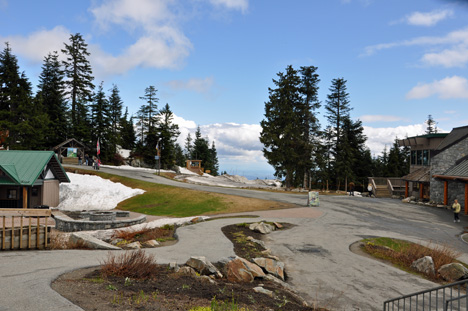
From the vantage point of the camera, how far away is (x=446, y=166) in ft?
100

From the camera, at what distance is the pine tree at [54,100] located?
59.0 m

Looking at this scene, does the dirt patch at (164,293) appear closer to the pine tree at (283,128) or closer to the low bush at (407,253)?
the low bush at (407,253)

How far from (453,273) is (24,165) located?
3414cm

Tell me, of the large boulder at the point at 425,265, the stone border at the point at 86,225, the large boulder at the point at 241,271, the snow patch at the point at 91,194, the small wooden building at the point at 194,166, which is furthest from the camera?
the small wooden building at the point at 194,166

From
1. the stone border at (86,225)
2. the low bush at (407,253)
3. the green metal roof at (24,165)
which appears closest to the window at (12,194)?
the green metal roof at (24,165)

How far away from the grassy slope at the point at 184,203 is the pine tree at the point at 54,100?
100ft

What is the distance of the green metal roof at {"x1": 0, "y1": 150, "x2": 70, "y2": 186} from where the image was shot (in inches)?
1074

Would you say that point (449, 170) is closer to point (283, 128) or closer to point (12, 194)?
point (283, 128)

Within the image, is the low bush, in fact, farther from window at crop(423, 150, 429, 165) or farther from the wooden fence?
window at crop(423, 150, 429, 165)

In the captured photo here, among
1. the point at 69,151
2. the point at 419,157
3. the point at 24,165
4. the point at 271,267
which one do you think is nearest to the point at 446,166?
the point at 419,157

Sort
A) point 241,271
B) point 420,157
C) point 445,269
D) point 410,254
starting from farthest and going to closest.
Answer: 1. point 420,157
2. point 410,254
3. point 445,269
4. point 241,271

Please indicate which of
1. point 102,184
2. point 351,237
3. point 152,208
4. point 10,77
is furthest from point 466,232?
point 10,77

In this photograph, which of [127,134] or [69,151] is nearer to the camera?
[69,151]

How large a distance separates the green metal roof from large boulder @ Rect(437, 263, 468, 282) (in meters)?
31.2
